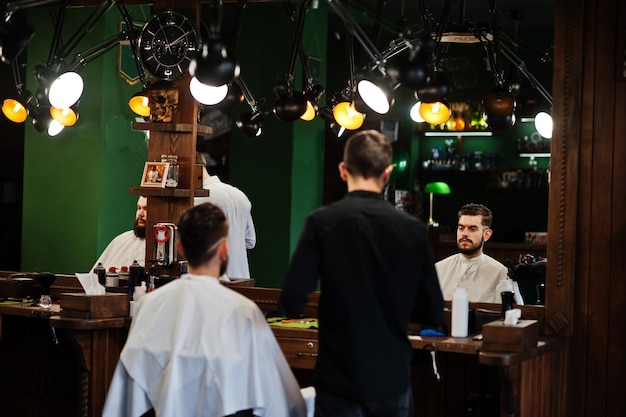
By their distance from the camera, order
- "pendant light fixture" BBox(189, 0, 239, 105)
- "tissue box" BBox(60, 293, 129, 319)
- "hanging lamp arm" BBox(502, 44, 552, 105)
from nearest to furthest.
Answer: "pendant light fixture" BBox(189, 0, 239, 105), "tissue box" BBox(60, 293, 129, 319), "hanging lamp arm" BBox(502, 44, 552, 105)

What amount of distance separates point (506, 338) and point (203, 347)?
1246 millimetres

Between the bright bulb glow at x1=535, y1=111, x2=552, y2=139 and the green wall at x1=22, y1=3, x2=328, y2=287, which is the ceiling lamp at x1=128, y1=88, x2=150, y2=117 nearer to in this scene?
the green wall at x1=22, y1=3, x2=328, y2=287

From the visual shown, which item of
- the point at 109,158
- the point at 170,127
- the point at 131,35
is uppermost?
the point at 131,35

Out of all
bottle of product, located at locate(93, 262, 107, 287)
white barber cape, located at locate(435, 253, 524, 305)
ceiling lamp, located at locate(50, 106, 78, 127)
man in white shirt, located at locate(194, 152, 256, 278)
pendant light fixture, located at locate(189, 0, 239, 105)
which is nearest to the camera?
pendant light fixture, located at locate(189, 0, 239, 105)

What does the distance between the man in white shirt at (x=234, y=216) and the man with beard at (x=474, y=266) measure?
1.21 meters

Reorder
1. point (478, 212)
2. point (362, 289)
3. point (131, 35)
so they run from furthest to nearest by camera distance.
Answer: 1. point (131, 35)
2. point (478, 212)
3. point (362, 289)

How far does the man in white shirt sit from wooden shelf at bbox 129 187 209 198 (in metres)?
0.11

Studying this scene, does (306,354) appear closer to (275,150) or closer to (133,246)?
(133,246)

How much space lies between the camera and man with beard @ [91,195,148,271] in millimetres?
5758

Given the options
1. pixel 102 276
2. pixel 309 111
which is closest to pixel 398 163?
pixel 309 111

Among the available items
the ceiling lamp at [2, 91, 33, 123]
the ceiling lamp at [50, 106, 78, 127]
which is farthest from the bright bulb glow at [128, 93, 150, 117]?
the ceiling lamp at [2, 91, 33, 123]

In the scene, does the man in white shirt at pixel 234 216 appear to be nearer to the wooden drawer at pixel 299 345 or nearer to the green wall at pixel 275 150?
the green wall at pixel 275 150

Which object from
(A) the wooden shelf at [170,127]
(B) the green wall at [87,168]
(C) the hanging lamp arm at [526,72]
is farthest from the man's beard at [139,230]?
(C) the hanging lamp arm at [526,72]

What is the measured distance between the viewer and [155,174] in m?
5.43
